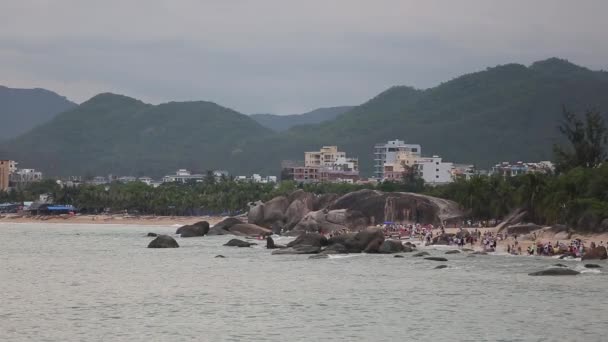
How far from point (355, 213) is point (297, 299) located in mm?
60541

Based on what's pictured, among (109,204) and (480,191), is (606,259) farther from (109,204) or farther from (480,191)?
(109,204)

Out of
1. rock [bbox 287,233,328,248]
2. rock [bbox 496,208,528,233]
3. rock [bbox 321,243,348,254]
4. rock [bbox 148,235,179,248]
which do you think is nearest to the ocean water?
rock [bbox 321,243,348,254]

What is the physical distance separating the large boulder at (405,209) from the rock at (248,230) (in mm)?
9106

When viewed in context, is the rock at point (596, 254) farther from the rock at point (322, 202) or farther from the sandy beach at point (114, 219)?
the sandy beach at point (114, 219)

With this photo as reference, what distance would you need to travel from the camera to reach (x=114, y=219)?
165875 mm

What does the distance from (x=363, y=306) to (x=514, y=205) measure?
59167mm

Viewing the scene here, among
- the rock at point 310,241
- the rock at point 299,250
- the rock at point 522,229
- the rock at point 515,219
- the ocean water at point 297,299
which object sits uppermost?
the rock at point 515,219

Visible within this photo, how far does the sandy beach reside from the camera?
15807 centimetres

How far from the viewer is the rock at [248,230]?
10969 cm

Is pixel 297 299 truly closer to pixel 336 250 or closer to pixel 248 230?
pixel 336 250

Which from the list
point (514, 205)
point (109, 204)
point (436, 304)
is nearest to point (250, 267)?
point (436, 304)

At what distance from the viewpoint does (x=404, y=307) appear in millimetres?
44656

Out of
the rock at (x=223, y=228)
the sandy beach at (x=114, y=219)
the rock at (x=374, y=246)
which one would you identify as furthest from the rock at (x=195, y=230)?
the sandy beach at (x=114, y=219)

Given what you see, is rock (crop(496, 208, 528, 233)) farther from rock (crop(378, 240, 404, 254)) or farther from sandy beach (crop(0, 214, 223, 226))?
sandy beach (crop(0, 214, 223, 226))
